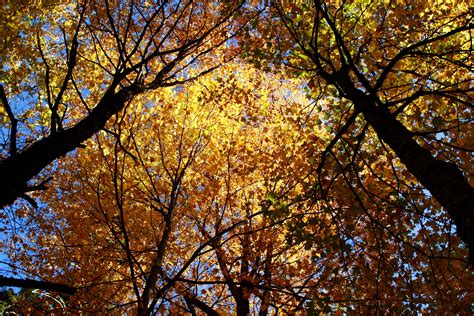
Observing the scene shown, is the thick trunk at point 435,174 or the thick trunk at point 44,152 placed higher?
the thick trunk at point 44,152

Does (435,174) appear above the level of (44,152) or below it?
below

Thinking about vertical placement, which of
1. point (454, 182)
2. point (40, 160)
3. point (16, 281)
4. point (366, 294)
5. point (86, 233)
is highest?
point (86, 233)

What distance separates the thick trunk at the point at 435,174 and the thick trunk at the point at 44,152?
9.81ft

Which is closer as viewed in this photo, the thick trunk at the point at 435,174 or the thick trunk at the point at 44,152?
the thick trunk at the point at 435,174

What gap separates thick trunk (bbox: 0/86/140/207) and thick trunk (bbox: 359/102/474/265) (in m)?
2.99

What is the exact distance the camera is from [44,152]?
10.8ft

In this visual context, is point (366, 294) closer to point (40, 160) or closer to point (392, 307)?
point (392, 307)

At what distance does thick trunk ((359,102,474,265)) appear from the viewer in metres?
2.29

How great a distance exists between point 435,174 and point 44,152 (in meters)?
3.45

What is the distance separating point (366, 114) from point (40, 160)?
3342 mm

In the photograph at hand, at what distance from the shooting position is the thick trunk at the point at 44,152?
2.86 m

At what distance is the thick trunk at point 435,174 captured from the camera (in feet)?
7.51

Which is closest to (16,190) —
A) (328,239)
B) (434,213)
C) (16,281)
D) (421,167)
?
(16,281)

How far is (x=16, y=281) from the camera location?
1.45m
